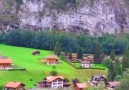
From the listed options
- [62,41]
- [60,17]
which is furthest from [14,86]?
[60,17]

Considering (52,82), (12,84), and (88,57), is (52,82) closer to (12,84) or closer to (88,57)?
(12,84)

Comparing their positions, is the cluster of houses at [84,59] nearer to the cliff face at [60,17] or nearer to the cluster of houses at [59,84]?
the cluster of houses at [59,84]

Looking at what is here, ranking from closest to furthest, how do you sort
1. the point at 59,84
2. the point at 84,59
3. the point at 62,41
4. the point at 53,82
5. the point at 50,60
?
the point at 53,82, the point at 59,84, the point at 50,60, the point at 84,59, the point at 62,41

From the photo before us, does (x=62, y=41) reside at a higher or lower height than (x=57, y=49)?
higher

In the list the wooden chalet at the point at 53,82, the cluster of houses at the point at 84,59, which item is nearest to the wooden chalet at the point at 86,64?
the cluster of houses at the point at 84,59

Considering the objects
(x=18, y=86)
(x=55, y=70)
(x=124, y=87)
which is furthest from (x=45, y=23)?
(x=124, y=87)

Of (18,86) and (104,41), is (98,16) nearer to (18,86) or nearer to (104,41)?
(104,41)
